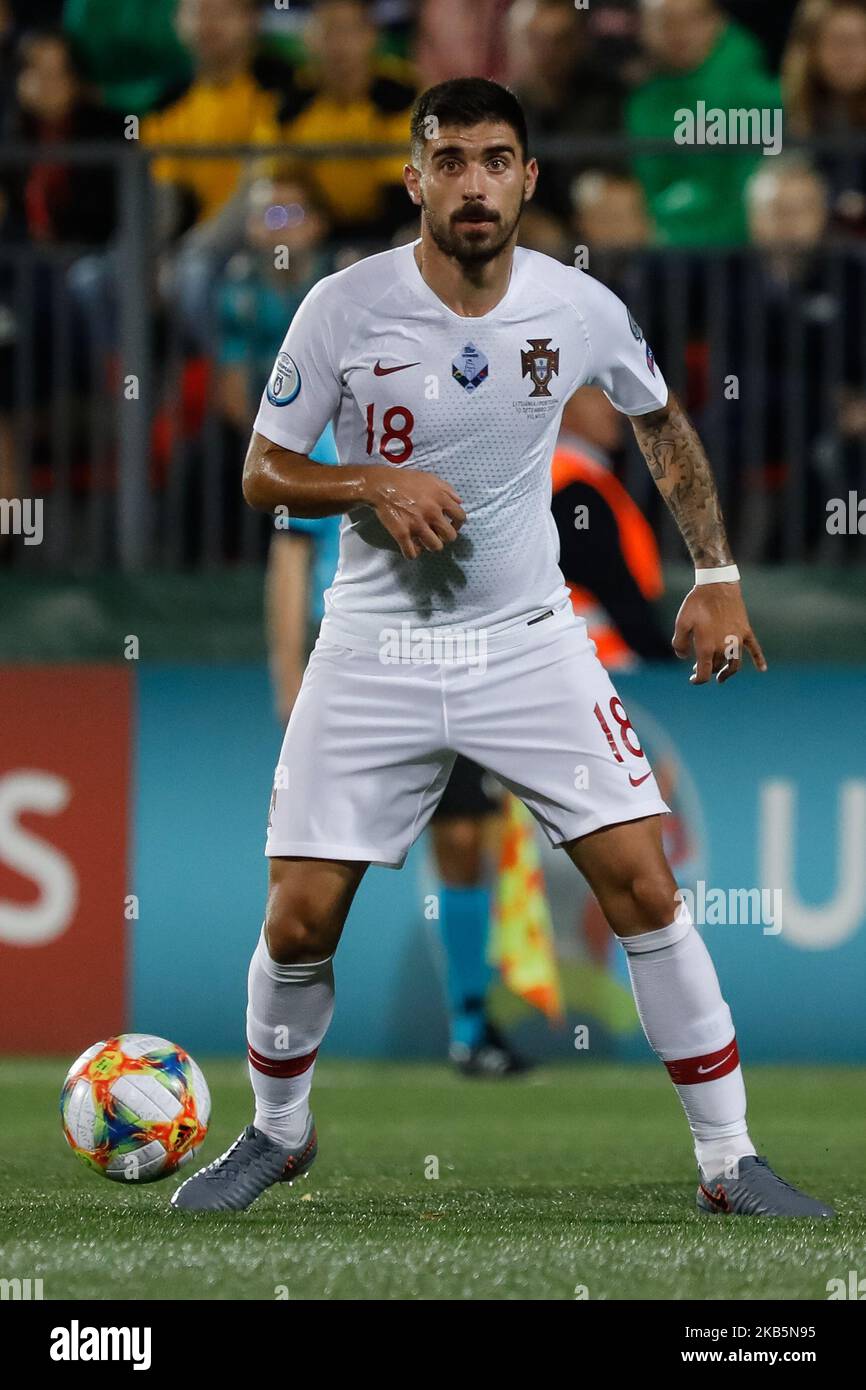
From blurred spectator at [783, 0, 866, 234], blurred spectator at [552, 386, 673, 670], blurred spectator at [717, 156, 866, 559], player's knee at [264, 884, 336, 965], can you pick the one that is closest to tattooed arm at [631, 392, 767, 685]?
player's knee at [264, 884, 336, 965]

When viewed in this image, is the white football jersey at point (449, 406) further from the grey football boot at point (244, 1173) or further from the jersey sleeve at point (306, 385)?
the grey football boot at point (244, 1173)

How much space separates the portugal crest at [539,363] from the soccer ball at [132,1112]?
1.72 metres

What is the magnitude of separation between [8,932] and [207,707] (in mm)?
1104

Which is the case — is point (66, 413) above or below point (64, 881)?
above

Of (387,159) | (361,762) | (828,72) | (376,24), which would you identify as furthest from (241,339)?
(361,762)

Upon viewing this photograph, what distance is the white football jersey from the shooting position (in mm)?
4953

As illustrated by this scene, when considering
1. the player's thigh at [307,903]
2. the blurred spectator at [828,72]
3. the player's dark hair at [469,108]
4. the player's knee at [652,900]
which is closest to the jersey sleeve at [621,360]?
the player's dark hair at [469,108]

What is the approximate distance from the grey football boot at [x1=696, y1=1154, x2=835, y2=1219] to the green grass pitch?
7cm

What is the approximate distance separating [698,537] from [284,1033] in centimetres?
141

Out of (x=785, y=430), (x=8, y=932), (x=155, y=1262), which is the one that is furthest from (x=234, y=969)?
(x=155, y=1262)

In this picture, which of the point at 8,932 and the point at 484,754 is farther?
the point at 8,932

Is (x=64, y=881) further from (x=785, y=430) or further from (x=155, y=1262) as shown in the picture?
(x=155, y=1262)

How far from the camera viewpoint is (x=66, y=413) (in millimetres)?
8977

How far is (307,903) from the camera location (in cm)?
502
